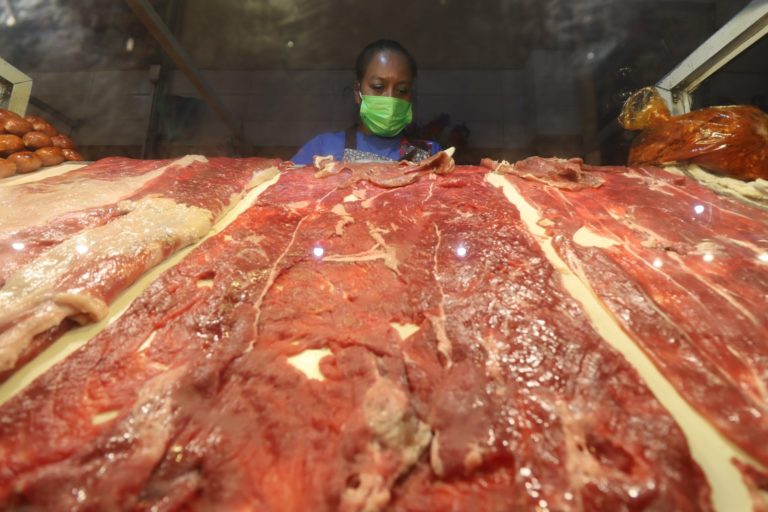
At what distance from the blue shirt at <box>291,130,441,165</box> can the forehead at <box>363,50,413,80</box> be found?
0.78 meters

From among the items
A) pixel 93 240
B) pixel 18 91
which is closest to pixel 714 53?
pixel 93 240

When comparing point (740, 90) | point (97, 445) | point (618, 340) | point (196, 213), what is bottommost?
point (97, 445)

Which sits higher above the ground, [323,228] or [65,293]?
[323,228]

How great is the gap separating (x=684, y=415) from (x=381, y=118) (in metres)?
4.48

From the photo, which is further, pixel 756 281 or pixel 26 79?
pixel 26 79

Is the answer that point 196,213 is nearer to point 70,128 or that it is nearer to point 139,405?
point 139,405

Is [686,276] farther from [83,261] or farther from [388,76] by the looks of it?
[388,76]

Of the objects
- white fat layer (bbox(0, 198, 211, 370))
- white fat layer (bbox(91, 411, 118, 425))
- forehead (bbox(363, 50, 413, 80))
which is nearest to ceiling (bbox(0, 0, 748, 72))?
forehead (bbox(363, 50, 413, 80))

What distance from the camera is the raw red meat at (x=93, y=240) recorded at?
177 cm

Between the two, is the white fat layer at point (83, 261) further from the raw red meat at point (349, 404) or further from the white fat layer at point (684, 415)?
the white fat layer at point (684, 415)

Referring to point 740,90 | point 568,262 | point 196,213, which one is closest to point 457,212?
point 568,262

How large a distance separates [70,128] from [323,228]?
26.0ft

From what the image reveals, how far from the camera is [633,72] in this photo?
696 cm

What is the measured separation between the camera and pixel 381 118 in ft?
16.5
